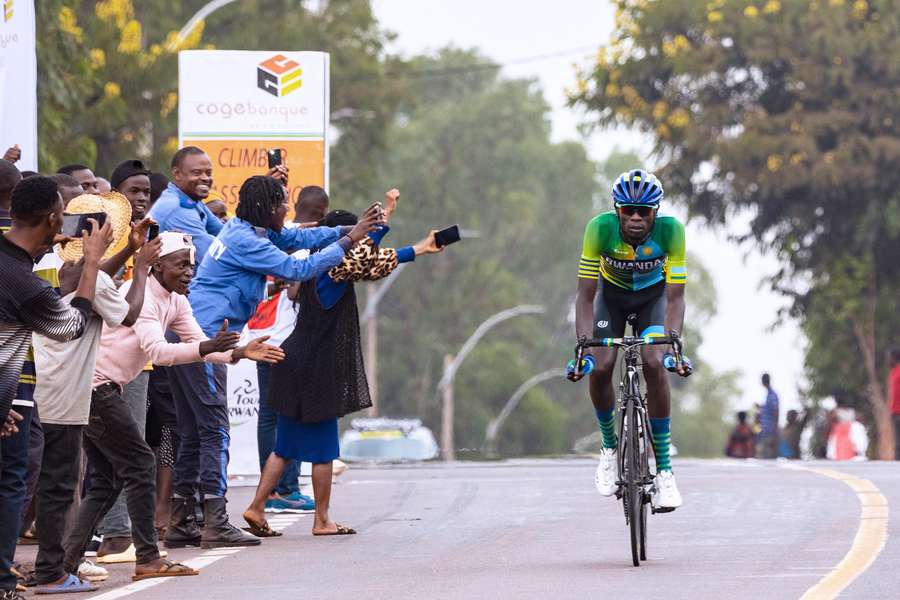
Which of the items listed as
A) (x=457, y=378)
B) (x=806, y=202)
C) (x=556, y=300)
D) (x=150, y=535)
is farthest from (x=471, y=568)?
(x=556, y=300)

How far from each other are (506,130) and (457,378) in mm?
10507

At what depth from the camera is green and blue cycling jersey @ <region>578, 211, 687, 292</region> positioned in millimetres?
12891

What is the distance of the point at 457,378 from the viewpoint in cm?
8800

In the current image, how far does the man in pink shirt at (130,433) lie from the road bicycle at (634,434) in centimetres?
200

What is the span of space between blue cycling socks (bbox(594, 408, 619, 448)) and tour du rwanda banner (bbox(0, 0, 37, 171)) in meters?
4.14

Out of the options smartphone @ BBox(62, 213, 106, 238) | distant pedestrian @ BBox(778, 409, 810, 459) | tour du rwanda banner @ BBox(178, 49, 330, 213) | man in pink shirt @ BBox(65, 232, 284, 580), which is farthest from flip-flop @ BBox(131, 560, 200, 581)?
distant pedestrian @ BBox(778, 409, 810, 459)

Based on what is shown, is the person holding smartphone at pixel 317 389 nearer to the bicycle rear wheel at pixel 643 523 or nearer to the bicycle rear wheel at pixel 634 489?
the bicycle rear wheel at pixel 634 489

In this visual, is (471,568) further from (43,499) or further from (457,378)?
(457,378)

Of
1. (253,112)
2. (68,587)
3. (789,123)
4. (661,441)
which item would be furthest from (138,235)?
(789,123)

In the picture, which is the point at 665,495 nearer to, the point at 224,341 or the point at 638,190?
the point at 638,190

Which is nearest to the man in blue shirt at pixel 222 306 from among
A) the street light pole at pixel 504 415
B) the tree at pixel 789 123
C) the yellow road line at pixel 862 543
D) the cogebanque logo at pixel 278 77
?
the yellow road line at pixel 862 543

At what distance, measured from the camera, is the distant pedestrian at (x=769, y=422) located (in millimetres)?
35250

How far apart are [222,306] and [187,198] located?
4.14 feet

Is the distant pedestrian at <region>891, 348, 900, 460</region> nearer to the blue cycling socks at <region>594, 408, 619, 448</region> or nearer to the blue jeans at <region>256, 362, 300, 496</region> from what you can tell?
the blue jeans at <region>256, 362, 300, 496</region>
